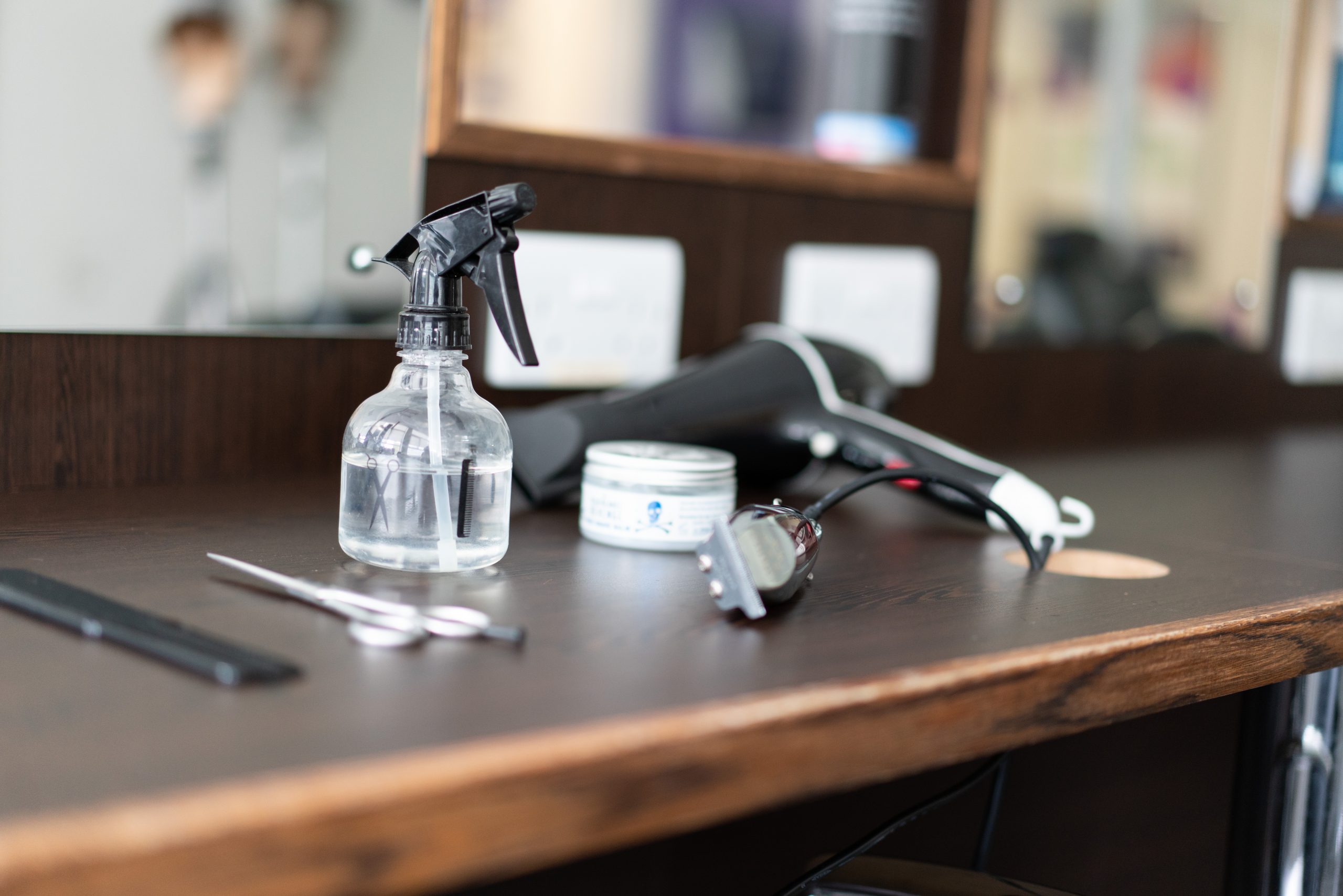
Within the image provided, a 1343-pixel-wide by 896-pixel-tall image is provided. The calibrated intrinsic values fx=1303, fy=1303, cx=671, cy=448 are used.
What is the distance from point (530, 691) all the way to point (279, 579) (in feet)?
0.52

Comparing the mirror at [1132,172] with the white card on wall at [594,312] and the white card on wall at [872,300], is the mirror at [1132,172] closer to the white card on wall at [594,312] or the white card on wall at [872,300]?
the white card on wall at [872,300]

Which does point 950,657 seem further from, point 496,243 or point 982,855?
point 982,855

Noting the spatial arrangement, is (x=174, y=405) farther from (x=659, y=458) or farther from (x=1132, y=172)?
(x=1132, y=172)

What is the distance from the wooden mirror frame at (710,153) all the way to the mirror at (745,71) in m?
0.03

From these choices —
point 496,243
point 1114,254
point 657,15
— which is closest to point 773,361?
point 496,243

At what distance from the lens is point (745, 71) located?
3.87 feet

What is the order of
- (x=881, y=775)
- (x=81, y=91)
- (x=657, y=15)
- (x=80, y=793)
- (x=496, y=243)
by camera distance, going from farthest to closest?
(x=657, y=15)
(x=81, y=91)
(x=496, y=243)
(x=881, y=775)
(x=80, y=793)

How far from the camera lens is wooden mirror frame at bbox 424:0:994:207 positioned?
87cm

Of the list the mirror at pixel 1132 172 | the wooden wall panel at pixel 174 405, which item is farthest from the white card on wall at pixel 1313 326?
the wooden wall panel at pixel 174 405

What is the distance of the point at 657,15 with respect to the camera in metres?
1.14

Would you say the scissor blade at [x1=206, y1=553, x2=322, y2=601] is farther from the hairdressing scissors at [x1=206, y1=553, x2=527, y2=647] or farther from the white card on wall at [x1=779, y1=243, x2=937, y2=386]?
the white card on wall at [x1=779, y1=243, x2=937, y2=386]

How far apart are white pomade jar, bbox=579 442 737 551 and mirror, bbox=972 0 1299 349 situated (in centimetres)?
67

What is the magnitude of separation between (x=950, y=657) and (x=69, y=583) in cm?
34

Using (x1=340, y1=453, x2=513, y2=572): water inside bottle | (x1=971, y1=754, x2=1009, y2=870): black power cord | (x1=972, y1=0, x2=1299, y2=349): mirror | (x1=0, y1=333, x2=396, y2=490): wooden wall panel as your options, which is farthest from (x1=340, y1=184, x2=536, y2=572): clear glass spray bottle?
(x1=972, y1=0, x2=1299, y2=349): mirror
